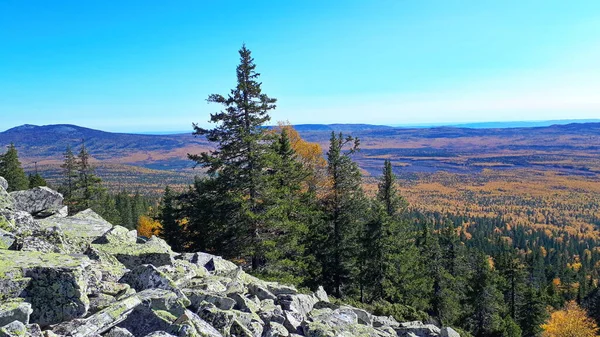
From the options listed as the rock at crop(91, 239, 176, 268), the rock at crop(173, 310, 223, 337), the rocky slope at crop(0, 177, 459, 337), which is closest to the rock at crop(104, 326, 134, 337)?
the rocky slope at crop(0, 177, 459, 337)

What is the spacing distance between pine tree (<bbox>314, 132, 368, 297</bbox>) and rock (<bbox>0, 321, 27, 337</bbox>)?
2199 centimetres

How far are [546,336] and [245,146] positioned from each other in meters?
37.9

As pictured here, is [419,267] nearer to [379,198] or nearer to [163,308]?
[379,198]

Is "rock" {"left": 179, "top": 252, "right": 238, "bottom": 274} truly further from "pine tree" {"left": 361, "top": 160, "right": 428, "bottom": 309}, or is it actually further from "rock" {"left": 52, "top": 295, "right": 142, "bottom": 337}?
"pine tree" {"left": 361, "top": 160, "right": 428, "bottom": 309}

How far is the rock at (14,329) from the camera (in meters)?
6.12

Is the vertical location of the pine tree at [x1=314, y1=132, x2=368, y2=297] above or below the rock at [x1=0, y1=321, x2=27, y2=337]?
below

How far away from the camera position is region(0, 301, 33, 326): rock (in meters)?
6.69

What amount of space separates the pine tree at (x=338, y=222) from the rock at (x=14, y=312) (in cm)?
2160

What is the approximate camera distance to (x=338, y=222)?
27812mm

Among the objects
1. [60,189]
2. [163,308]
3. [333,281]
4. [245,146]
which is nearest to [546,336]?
[333,281]

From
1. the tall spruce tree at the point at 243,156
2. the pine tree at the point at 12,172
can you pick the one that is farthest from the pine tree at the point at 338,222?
the pine tree at the point at 12,172

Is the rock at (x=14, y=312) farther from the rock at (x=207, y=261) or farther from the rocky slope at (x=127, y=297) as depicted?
the rock at (x=207, y=261)

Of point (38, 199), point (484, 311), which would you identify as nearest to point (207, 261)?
point (38, 199)

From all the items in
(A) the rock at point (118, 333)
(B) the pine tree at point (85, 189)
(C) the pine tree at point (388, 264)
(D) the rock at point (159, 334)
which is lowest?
(C) the pine tree at point (388, 264)
